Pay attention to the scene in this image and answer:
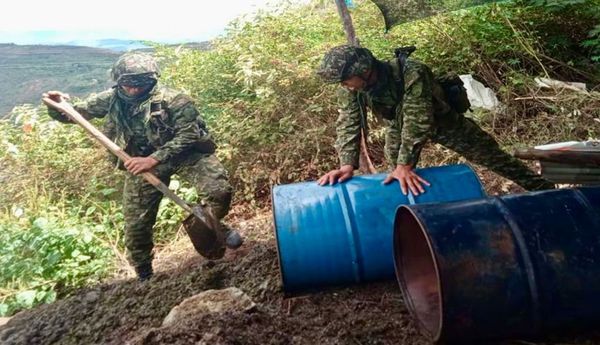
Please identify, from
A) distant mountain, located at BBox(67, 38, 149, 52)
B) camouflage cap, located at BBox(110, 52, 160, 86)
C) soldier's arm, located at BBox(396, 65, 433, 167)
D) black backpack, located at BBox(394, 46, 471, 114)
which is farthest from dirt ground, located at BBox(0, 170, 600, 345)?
distant mountain, located at BBox(67, 38, 149, 52)

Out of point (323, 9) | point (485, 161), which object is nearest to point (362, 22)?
point (323, 9)

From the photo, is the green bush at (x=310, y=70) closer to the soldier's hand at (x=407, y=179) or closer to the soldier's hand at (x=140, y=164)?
the soldier's hand at (x=140, y=164)

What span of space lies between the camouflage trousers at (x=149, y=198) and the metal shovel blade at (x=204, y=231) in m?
0.11

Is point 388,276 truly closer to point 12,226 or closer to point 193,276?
point 193,276

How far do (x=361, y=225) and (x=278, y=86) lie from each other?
3.14 m

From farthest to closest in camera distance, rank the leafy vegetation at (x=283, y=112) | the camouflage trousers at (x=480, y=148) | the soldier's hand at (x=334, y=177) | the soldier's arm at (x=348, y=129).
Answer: the leafy vegetation at (x=283, y=112)
the camouflage trousers at (x=480, y=148)
the soldier's arm at (x=348, y=129)
the soldier's hand at (x=334, y=177)

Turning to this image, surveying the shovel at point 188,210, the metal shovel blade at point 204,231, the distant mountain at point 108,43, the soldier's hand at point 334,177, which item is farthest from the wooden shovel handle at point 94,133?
the distant mountain at point 108,43

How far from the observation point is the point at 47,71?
1038 centimetres

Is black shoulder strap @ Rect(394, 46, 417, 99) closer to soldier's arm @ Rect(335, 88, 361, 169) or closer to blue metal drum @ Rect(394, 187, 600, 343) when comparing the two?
soldier's arm @ Rect(335, 88, 361, 169)

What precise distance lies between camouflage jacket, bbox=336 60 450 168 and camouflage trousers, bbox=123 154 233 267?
3.29 ft

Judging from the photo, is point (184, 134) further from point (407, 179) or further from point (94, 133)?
point (407, 179)

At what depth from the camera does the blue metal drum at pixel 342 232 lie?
108 inches

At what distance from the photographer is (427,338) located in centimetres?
222

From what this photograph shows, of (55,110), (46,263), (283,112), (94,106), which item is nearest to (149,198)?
(94,106)
